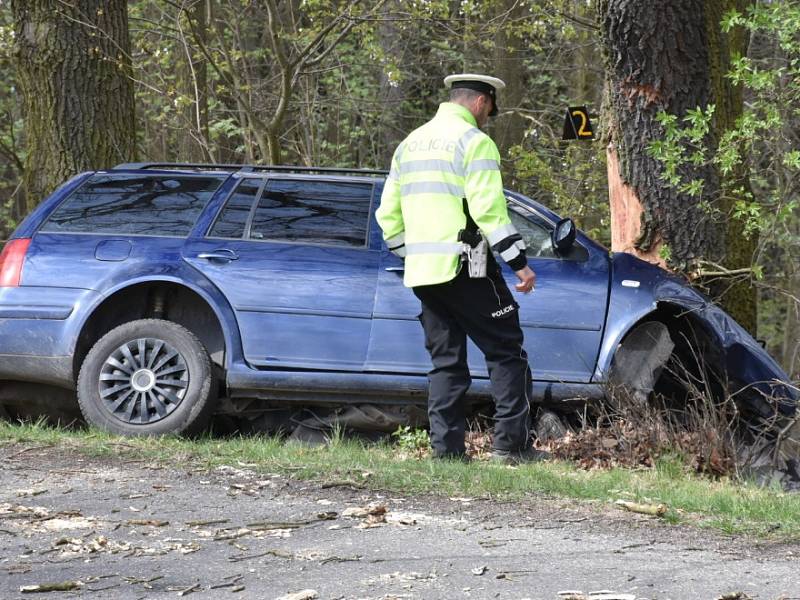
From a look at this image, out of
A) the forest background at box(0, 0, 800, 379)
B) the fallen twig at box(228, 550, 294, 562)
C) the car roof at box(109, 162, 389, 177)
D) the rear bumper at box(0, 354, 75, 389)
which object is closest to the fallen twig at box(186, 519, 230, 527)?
the fallen twig at box(228, 550, 294, 562)

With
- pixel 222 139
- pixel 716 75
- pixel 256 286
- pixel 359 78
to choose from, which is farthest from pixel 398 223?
pixel 222 139

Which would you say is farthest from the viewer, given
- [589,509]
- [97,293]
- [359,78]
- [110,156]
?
[359,78]

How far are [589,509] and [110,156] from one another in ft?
18.8

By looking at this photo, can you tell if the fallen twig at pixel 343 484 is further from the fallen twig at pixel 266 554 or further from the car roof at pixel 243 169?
the car roof at pixel 243 169

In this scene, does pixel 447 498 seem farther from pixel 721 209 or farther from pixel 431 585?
pixel 721 209

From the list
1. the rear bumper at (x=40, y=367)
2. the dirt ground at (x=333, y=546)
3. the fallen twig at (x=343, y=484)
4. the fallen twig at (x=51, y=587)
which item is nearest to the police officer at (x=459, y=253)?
the fallen twig at (x=343, y=484)

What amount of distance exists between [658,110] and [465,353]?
105 inches

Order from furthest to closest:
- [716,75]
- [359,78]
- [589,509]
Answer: [359,78]
[716,75]
[589,509]

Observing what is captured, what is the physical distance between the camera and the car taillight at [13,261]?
731 centimetres

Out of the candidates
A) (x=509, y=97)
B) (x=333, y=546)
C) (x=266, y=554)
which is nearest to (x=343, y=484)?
(x=333, y=546)

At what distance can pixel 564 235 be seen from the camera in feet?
23.1

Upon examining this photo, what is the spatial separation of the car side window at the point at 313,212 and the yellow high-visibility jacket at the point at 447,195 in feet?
3.13

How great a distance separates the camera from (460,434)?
6.66 metres

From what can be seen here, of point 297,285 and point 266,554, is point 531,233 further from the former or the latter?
point 266,554
